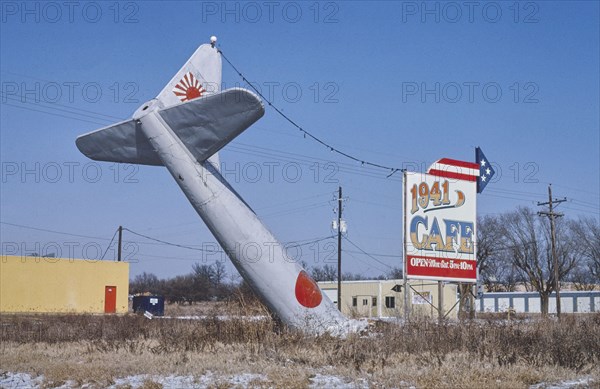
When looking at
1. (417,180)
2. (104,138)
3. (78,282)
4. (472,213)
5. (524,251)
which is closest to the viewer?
(104,138)

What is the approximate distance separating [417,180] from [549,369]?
34.1 feet

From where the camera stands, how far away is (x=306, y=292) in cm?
1725

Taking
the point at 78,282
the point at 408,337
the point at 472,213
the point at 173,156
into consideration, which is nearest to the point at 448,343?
the point at 408,337

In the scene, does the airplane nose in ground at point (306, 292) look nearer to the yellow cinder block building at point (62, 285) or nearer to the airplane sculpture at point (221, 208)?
the airplane sculpture at point (221, 208)

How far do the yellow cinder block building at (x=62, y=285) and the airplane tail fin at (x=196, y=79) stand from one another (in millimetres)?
32667

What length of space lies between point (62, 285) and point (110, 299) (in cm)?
411

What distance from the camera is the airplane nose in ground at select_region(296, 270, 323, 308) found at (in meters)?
17.1

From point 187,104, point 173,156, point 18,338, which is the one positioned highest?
point 187,104

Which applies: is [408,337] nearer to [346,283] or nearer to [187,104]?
[187,104]

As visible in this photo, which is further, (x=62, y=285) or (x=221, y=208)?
(x=62, y=285)

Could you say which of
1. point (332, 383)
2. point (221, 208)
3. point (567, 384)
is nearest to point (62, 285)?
point (221, 208)

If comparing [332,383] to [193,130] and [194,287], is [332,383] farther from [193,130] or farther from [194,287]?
[194,287]

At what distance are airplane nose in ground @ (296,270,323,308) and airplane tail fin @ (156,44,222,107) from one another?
5168 millimetres

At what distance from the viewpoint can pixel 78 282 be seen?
1992 inches
